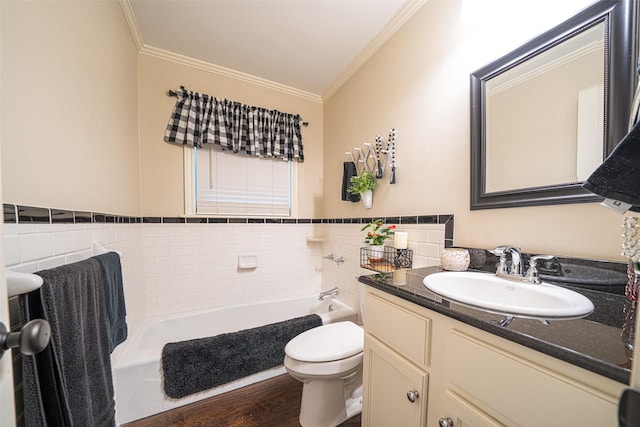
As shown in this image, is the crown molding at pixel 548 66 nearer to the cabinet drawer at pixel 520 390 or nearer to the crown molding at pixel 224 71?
the cabinet drawer at pixel 520 390

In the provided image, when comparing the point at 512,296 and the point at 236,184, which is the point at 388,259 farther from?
the point at 236,184

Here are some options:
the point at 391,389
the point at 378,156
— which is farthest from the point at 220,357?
the point at 378,156

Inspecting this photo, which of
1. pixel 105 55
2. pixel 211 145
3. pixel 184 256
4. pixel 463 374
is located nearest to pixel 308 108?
pixel 211 145

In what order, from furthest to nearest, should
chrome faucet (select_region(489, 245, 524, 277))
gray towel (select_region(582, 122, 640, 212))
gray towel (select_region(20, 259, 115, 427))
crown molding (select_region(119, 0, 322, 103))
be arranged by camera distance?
crown molding (select_region(119, 0, 322, 103)), chrome faucet (select_region(489, 245, 524, 277)), gray towel (select_region(20, 259, 115, 427)), gray towel (select_region(582, 122, 640, 212))

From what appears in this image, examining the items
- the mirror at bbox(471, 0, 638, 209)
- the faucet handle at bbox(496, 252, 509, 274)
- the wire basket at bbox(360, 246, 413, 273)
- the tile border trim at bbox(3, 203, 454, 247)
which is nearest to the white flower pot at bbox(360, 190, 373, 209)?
the tile border trim at bbox(3, 203, 454, 247)

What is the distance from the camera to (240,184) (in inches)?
85.2

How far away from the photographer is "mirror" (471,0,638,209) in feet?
2.33

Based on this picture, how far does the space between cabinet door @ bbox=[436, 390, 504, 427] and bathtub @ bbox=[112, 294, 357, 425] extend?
4.02 ft

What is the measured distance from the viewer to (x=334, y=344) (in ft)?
4.09

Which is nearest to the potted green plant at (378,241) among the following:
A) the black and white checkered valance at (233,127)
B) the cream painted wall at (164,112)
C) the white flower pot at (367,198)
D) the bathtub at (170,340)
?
the white flower pot at (367,198)

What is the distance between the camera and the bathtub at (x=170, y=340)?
4.26 ft

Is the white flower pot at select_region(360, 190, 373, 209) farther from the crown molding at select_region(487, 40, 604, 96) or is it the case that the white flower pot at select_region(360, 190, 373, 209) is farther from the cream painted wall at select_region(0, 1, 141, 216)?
the cream painted wall at select_region(0, 1, 141, 216)

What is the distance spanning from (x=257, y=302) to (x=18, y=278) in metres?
1.92

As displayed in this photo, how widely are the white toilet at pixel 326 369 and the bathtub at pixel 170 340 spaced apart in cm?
48
